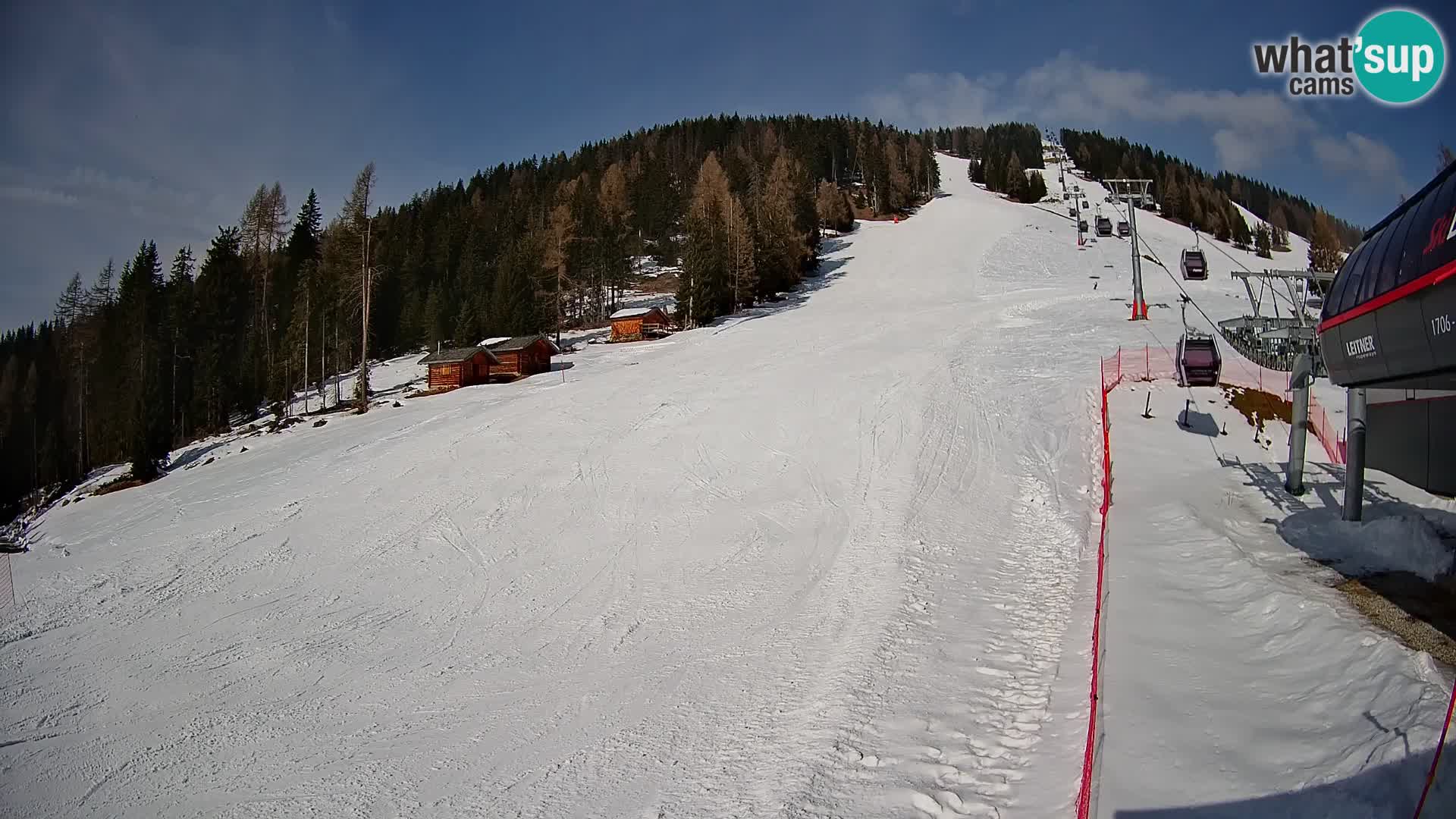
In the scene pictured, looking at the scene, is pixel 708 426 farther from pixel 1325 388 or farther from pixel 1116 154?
pixel 1116 154

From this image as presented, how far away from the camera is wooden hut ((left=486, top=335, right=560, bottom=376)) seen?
45.1 meters

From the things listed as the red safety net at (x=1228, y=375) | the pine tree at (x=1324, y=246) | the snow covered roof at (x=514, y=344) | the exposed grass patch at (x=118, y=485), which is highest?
the pine tree at (x=1324, y=246)

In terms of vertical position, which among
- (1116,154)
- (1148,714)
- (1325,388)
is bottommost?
(1148,714)

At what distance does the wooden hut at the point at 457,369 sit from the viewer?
1720 inches

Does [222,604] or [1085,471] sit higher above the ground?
[1085,471]

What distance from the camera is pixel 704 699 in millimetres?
10594

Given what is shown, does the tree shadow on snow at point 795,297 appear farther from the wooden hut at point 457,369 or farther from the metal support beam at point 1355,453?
the metal support beam at point 1355,453

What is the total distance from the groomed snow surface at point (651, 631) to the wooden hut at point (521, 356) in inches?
668

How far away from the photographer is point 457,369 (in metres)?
43.8

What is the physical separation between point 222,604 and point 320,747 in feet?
23.6

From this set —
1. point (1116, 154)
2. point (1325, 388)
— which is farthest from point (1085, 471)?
point (1116, 154)

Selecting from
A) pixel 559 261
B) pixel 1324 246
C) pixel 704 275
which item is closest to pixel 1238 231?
pixel 1324 246

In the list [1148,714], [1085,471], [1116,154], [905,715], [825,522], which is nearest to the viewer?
[1148,714]

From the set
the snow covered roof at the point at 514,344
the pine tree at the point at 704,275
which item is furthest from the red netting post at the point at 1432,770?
the pine tree at the point at 704,275
